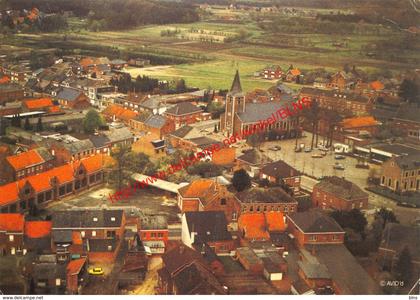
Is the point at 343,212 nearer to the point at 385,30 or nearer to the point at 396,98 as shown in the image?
the point at 396,98

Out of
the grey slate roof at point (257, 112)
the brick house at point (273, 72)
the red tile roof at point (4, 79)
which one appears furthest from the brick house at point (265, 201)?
the red tile roof at point (4, 79)

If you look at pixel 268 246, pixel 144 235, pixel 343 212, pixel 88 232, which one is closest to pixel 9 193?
pixel 88 232

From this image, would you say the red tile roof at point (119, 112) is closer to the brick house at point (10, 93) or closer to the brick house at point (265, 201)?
the brick house at point (10, 93)

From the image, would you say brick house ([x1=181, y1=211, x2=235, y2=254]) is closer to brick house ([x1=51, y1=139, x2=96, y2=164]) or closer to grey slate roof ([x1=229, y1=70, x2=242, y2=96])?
brick house ([x1=51, y1=139, x2=96, y2=164])

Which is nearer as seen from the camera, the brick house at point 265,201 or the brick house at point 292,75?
the brick house at point 265,201

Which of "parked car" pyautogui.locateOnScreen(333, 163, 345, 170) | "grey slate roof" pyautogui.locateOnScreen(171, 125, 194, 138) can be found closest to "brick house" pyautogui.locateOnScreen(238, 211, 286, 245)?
"parked car" pyautogui.locateOnScreen(333, 163, 345, 170)

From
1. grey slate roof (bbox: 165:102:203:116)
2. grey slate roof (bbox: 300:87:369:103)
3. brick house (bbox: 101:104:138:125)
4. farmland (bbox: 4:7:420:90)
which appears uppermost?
farmland (bbox: 4:7:420:90)

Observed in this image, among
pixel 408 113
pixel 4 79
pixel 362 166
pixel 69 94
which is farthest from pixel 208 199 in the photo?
pixel 4 79
